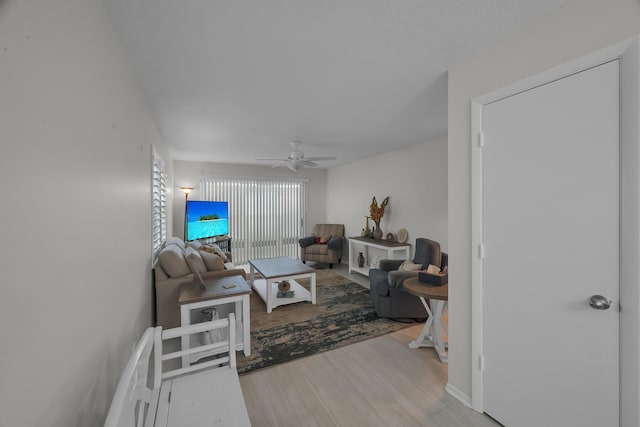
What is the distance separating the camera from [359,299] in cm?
387

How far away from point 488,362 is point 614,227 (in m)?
1.10

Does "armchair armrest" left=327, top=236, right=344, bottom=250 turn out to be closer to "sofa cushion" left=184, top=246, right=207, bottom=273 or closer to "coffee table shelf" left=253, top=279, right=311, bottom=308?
"coffee table shelf" left=253, top=279, right=311, bottom=308

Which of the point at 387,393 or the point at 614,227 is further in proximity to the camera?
the point at 387,393

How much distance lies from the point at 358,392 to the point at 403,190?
351 cm

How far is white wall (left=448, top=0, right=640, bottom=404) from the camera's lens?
122 centimetres

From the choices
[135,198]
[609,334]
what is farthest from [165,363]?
[609,334]

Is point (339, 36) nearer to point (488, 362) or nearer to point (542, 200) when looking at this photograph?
point (542, 200)

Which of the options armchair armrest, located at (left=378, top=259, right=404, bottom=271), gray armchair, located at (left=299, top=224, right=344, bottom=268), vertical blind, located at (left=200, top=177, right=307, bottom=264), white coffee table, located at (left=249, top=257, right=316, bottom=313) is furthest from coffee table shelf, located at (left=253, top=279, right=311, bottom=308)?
vertical blind, located at (left=200, top=177, right=307, bottom=264)

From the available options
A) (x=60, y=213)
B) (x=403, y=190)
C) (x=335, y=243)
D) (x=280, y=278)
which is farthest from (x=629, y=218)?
(x=335, y=243)

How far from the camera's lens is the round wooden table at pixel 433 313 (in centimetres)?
224

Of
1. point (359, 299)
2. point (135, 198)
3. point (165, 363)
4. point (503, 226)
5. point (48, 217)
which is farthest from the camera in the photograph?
point (359, 299)

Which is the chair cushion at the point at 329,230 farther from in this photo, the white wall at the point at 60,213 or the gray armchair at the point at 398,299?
the white wall at the point at 60,213

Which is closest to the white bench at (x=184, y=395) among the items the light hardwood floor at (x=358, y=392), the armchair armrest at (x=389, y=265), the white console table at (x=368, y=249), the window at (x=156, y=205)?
the light hardwood floor at (x=358, y=392)

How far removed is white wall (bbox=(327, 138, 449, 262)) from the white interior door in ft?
5.45
